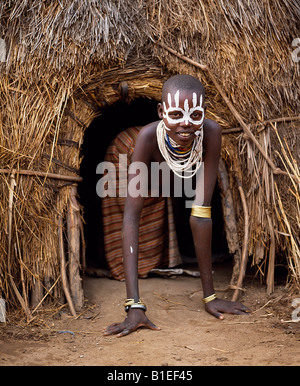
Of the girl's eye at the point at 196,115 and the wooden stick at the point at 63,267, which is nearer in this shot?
the girl's eye at the point at 196,115

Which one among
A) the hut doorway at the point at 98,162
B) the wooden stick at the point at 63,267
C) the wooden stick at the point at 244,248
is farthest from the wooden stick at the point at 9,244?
the hut doorway at the point at 98,162

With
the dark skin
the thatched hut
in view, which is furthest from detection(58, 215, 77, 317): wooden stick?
the dark skin

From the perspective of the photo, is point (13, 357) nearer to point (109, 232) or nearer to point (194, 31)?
point (109, 232)

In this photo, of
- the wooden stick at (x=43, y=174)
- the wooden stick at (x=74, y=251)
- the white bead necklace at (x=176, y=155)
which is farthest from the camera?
the wooden stick at (x=74, y=251)

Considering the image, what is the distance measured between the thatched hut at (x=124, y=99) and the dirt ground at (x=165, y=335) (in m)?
0.20

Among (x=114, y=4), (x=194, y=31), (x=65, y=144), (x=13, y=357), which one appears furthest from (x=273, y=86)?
(x=13, y=357)

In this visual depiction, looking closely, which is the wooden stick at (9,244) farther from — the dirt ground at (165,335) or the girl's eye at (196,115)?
the girl's eye at (196,115)

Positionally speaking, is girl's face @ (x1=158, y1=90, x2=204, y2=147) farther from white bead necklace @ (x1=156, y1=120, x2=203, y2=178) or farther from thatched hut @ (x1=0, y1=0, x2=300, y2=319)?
thatched hut @ (x1=0, y1=0, x2=300, y2=319)

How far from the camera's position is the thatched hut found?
3.44 metres

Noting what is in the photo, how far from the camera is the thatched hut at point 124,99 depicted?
3.44 meters

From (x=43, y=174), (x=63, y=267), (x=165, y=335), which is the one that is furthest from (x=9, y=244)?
(x=165, y=335)

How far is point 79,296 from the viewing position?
353cm

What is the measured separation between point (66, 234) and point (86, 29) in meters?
1.52

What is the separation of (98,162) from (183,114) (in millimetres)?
2359
